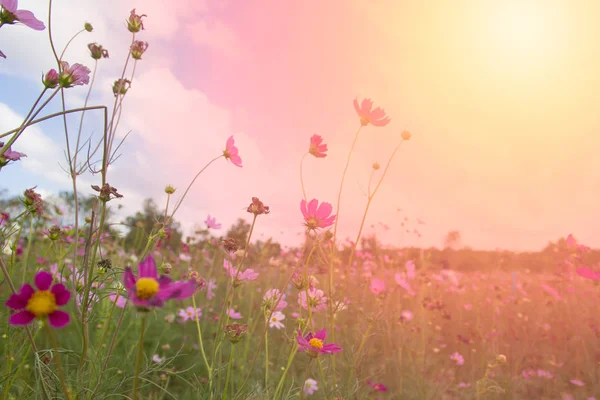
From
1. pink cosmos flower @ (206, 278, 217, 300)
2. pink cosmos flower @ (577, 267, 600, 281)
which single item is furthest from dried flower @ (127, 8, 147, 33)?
pink cosmos flower @ (577, 267, 600, 281)

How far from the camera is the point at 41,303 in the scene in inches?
24.8

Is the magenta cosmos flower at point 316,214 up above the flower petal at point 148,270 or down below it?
above

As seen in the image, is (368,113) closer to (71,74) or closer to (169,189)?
(169,189)

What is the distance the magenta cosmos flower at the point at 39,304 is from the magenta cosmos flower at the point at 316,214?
2.17 feet

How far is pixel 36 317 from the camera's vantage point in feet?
2.10

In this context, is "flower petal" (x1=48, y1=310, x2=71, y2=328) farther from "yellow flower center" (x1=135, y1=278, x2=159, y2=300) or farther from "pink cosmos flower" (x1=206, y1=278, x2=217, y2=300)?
"pink cosmos flower" (x1=206, y1=278, x2=217, y2=300)

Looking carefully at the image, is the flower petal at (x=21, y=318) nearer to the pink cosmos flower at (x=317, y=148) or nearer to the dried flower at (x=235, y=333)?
the dried flower at (x=235, y=333)

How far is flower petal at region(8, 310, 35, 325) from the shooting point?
618mm

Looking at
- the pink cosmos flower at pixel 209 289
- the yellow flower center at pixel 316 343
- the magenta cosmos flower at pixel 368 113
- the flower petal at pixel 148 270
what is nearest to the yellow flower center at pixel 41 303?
the flower petal at pixel 148 270

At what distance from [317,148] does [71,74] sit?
0.75 metres

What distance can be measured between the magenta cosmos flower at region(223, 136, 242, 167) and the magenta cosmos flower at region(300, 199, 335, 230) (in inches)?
11.8

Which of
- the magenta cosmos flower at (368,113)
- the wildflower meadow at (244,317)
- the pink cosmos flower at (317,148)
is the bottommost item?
the wildflower meadow at (244,317)

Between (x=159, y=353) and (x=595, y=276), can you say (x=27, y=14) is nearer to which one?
(x=159, y=353)

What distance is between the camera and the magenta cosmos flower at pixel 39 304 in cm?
63
